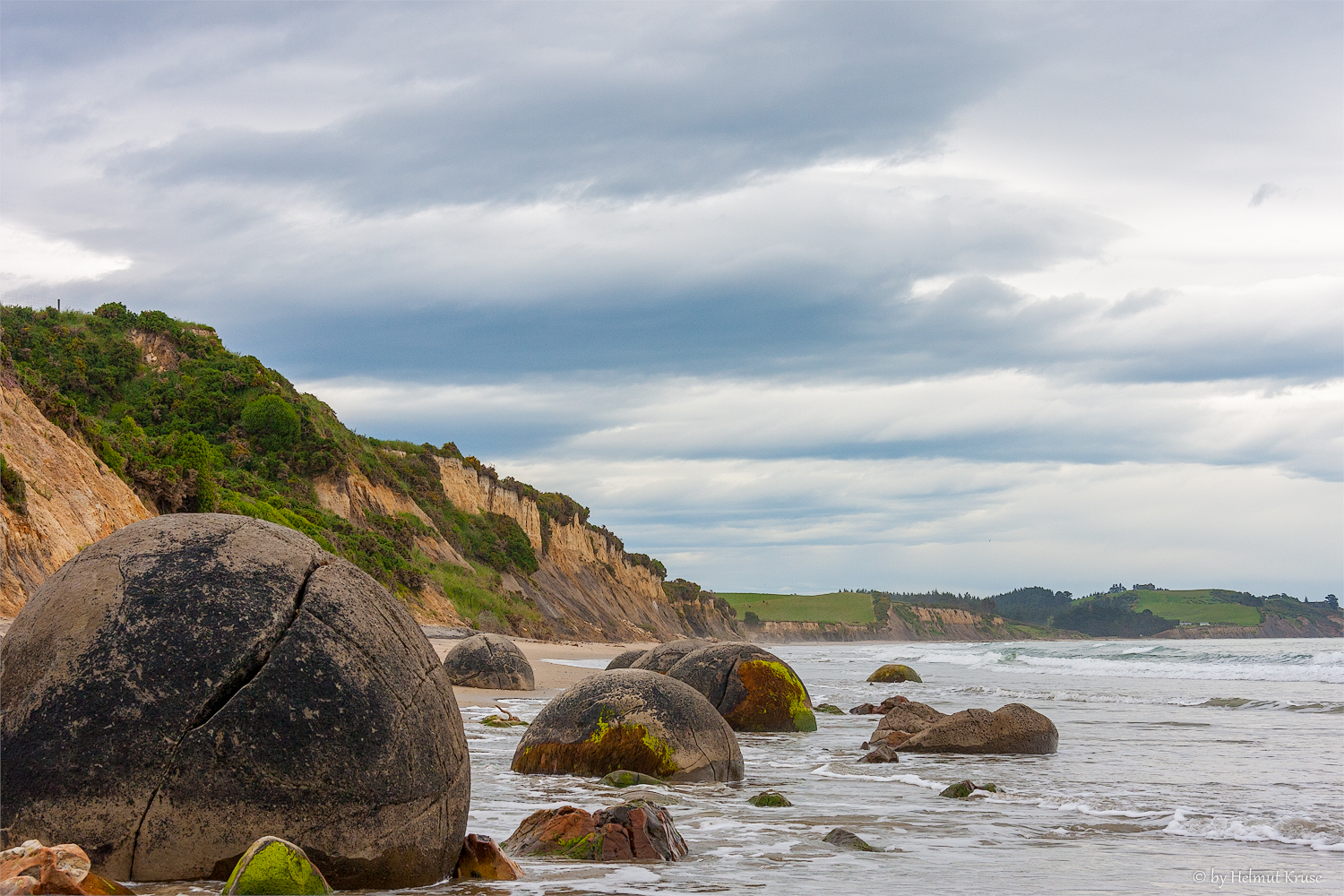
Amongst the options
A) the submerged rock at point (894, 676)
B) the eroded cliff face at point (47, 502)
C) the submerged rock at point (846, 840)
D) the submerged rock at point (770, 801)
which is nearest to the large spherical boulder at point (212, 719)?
the submerged rock at point (846, 840)

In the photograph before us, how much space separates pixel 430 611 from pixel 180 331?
22.1m

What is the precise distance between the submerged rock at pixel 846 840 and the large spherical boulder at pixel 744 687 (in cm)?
753

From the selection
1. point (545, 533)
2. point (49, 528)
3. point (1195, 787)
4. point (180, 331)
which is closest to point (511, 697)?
point (49, 528)

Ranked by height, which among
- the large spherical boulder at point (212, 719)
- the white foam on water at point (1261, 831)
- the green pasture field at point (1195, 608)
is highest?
the large spherical boulder at point (212, 719)

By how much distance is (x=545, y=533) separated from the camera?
76.5m


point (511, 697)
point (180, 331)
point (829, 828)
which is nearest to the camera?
point (829, 828)

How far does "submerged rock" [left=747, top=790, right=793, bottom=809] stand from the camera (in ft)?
27.1

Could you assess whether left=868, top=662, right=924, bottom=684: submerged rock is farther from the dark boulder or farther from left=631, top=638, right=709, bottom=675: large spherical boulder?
the dark boulder

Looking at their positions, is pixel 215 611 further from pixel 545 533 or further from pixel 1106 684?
pixel 545 533

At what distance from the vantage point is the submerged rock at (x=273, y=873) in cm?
413

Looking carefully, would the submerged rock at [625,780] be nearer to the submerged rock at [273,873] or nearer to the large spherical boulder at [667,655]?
the submerged rock at [273,873]

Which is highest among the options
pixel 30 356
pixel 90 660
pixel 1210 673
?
pixel 30 356

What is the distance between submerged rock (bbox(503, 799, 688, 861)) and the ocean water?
125mm

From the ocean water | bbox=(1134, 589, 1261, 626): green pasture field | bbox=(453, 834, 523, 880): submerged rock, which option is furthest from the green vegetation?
bbox=(1134, 589, 1261, 626): green pasture field
